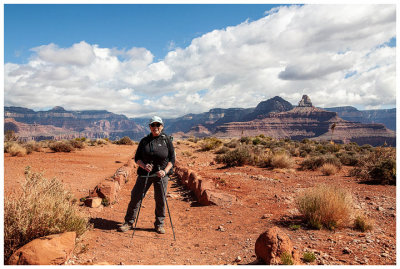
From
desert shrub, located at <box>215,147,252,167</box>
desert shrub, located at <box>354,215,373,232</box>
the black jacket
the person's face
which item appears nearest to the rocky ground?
desert shrub, located at <box>354,215,373,232</box>

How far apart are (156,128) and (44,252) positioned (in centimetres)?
262

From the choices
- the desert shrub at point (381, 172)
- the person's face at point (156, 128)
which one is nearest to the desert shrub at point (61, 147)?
the person's face at point (156, 128)

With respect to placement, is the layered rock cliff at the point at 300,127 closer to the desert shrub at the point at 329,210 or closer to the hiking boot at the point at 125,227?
the desert shrub at the point at 329,210

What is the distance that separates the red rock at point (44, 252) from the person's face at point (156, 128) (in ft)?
7.58

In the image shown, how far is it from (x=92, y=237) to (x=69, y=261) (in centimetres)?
121

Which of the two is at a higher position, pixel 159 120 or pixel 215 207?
pixel 159 120

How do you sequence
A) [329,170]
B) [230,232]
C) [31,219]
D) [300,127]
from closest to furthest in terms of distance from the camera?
1. [31,219]
2. [230,232]
3. [329,170]
4. [300,127]

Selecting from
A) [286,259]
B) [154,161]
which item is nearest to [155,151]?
[154,161]

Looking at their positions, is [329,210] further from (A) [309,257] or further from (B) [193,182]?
(B) [193,182]

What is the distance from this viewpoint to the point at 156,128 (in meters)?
4.87

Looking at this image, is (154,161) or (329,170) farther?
(329,170)

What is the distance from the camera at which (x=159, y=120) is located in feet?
16.1

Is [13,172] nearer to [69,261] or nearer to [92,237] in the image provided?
[92,237]

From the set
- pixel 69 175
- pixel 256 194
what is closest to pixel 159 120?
pixel 256 194
